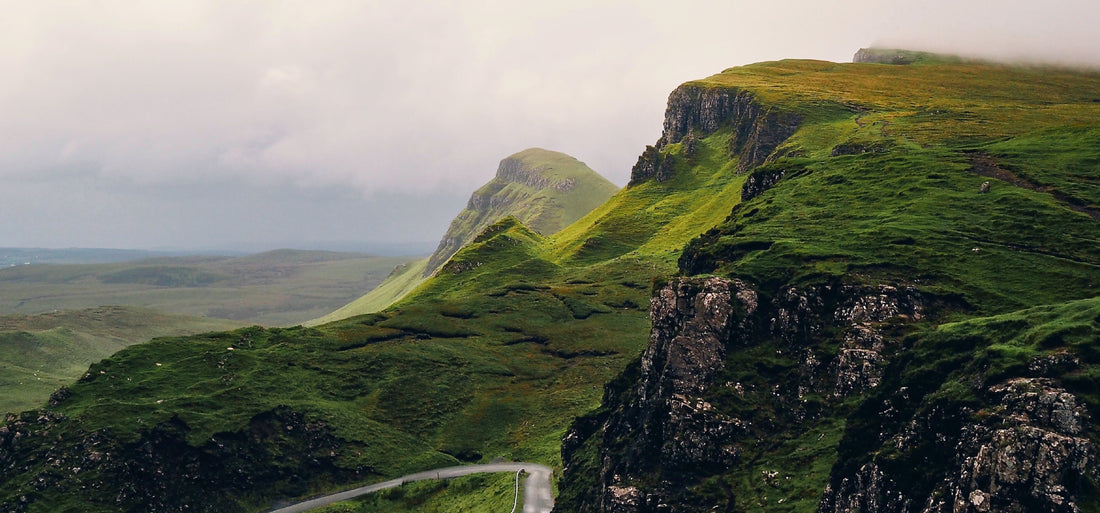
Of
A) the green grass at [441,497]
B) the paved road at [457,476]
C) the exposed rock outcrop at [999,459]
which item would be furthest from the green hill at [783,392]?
the paved road at [457,476]

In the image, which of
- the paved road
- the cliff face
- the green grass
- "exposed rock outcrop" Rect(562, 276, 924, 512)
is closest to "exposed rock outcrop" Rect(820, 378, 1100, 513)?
the cliff face

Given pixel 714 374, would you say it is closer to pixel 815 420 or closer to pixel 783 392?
pixel 783 392

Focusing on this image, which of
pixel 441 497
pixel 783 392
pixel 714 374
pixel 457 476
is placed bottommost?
pixel 441 497

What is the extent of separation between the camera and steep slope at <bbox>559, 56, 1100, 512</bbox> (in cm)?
7350

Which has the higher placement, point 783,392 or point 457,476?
Answer: point 783,392

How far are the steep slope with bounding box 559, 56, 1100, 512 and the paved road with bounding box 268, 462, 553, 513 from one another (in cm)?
1039

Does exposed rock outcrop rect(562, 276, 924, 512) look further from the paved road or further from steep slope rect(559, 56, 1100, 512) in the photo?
the paved road

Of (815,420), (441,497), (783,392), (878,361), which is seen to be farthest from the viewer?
(441,497)

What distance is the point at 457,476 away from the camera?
6580 inches

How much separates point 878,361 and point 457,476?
312ft

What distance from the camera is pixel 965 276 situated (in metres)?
118

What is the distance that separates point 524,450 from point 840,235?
82.3 metres

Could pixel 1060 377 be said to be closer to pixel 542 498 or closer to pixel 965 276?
pixel 965 276

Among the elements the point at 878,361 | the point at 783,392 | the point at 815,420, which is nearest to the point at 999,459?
the point at 878,361
